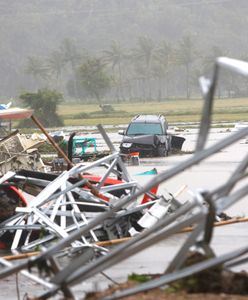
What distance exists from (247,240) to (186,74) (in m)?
182

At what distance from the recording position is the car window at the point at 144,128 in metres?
45.8

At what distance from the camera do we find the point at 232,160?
129ft

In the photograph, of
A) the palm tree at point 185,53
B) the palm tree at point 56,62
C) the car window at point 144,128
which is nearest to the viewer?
the car window at point 144,128

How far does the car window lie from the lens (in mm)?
45781

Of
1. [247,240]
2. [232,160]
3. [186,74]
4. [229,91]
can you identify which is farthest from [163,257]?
[186,74]

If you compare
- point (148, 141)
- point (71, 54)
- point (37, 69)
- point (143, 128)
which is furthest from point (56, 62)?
point (148, 141)

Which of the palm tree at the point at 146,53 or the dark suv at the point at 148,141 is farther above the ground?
the dark suv at the point at 148,141

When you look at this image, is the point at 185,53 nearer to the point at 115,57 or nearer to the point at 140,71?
the point at 140,71

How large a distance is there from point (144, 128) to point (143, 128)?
0.05 metres

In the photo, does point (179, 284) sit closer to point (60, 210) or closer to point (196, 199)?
point (196, 199)

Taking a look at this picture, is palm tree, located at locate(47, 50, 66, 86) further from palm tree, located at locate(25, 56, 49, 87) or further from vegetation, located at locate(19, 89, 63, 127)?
vegetation, located at locate(19, 89, 63, 127)

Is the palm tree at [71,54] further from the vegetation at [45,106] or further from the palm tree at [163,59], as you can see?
the vegetation at [45,106]

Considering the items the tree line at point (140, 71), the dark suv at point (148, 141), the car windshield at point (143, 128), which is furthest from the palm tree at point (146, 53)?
the dark suv at point (148, 141)

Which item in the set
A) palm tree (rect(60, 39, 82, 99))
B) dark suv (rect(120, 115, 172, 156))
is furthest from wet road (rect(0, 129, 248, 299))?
palm tree (rect(60, 39, 82, 99))
